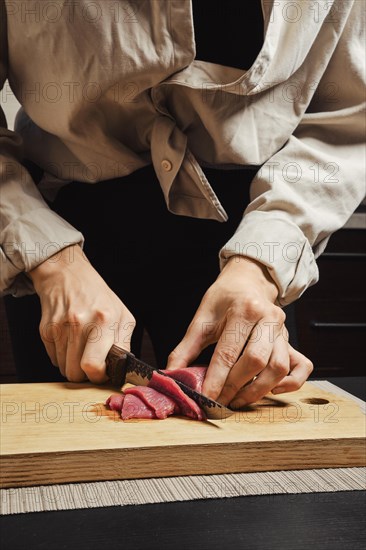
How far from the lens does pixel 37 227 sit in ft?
3.64

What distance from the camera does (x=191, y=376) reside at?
958 millimetres

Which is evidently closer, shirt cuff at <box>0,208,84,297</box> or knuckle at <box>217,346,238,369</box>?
knuckle at <box>217,346,238,369</box>

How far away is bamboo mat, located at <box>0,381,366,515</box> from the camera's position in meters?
0.70

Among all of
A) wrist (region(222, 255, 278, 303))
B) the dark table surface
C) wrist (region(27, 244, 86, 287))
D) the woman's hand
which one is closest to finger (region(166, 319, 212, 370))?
the woman's hand

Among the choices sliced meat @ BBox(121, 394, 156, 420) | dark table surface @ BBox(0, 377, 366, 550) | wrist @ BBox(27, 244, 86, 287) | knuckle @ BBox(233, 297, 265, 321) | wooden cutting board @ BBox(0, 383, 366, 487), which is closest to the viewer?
dark table surface @ BBox(0, 377, 366, 550)

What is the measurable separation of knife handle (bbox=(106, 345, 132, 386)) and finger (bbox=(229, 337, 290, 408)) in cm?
17

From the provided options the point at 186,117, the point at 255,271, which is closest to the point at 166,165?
the point at 186,117

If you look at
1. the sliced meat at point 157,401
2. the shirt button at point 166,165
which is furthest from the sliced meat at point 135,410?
the shirt button at point 166,165

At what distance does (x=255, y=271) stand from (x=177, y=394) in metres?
0.26

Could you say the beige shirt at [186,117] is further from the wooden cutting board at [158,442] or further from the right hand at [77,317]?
the wooden cutting board at [158,442]

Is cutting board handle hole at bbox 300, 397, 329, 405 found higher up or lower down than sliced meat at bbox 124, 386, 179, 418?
lower down

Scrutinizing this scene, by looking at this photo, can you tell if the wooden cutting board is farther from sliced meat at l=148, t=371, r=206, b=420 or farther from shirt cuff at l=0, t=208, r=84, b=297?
shirt cuff at l=0, t=208, r=84, b=297

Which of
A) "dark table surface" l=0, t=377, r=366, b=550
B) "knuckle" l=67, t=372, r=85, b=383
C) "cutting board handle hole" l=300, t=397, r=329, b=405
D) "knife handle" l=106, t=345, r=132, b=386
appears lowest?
"cutting board handle hole" l=300, t=397, r=329, b=405

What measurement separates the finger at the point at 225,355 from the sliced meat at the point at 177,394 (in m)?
0.05
